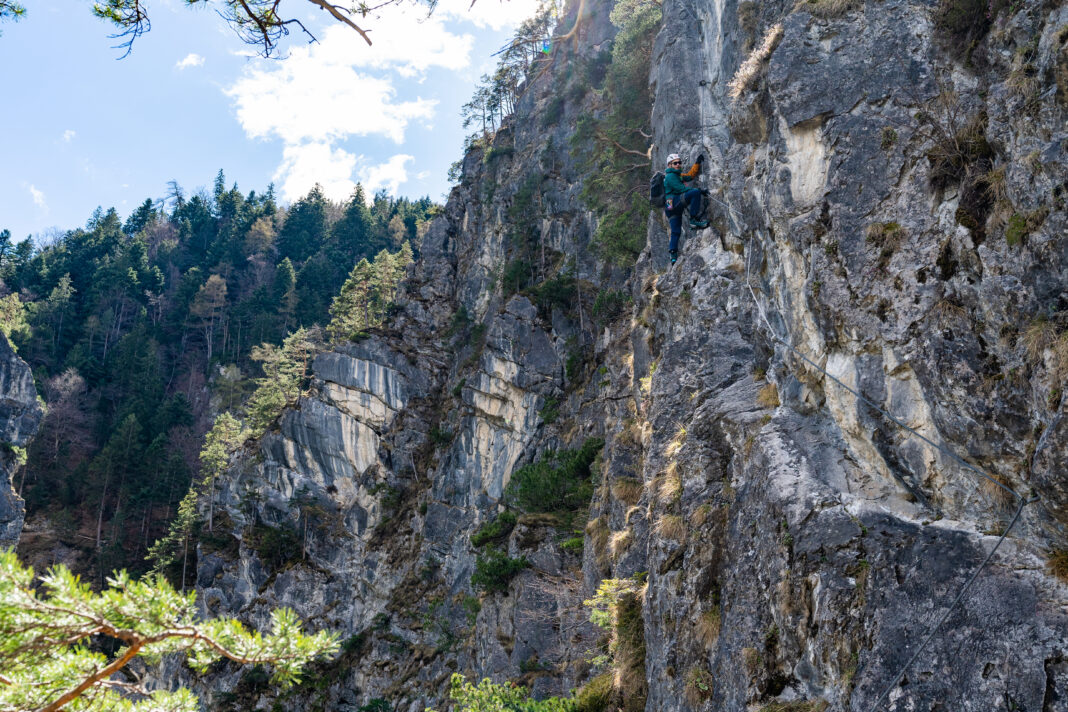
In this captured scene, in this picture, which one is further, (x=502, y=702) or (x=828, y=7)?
(x=502, y=702)

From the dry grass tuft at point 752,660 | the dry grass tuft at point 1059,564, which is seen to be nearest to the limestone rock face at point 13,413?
the dry grass tuft at point 752,660

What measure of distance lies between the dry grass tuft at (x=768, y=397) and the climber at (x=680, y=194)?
4047 mm

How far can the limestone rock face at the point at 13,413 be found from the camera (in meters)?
41.7

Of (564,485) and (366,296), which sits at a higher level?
(366,296)

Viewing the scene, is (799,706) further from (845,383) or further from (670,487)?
(670,487)

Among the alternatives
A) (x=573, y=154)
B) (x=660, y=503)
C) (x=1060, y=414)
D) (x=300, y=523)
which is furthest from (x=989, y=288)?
(x=300, y=523)

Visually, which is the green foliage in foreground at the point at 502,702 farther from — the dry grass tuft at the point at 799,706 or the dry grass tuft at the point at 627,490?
the dry grass tuft at the point at 799,706

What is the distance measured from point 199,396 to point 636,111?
169ft

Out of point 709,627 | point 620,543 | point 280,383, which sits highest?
point 280,383

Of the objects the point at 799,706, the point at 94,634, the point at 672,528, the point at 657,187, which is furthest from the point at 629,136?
the point at 94,634

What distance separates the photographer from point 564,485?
2241 cm

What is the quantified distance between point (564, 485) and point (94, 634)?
61.9ft

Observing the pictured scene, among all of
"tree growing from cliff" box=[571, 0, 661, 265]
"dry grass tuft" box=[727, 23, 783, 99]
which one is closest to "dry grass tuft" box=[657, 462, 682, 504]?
"dry grass tuft" box=[727, 23, 783, 99]

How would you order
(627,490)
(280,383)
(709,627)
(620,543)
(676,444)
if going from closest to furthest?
(709,627) → (676,444) → (620,543) → (627,490) → (280,383)
